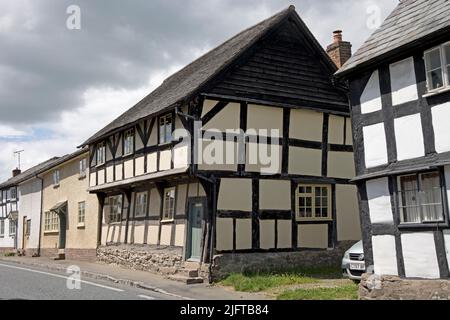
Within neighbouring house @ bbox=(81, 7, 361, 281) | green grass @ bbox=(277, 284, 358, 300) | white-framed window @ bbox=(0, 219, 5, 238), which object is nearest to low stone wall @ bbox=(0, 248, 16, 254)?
white-framed window @ bbox=(0, 219, 5, 238)

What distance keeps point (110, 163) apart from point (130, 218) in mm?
2605

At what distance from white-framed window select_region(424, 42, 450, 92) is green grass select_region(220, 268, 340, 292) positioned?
6589 millimetres

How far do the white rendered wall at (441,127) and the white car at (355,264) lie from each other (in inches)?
138

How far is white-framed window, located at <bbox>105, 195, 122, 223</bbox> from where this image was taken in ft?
72.0

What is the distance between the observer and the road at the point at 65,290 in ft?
38.0

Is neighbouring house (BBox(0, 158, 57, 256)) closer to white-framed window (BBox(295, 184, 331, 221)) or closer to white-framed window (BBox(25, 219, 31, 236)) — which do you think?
white-framed window (BBox(25, 219, 31, 236))

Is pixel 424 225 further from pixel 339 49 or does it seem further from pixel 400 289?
pixel 339 49

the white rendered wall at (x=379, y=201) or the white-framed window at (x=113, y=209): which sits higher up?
the white-framed window at (x=113, y=209)

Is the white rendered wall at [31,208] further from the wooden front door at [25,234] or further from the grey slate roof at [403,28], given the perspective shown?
the grey slate roof at [403,28]

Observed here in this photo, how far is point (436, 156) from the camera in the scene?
10.0 meters

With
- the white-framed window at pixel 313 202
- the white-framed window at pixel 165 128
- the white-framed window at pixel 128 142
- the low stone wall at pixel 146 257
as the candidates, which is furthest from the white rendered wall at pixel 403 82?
the white-framed window at pixel 128 142

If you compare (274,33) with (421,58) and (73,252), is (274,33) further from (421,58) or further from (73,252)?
(73,252)

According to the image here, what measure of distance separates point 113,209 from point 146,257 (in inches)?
198
